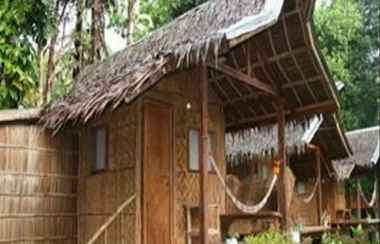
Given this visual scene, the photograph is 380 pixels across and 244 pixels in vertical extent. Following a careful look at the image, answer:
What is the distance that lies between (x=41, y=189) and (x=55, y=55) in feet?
25.1

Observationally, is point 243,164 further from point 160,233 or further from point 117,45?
point 117,45

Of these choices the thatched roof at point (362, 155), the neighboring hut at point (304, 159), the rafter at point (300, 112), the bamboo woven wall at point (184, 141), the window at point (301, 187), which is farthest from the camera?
the thatched roof at point (362, 155)

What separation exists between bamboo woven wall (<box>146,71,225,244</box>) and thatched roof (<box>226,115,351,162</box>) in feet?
10.8

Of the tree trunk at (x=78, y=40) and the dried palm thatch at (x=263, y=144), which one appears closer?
the dried palm thatch at (x=263, y=144)

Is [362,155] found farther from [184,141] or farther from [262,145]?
[184,141]

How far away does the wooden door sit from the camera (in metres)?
8.28

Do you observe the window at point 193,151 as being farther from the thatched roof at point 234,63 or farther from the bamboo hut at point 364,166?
the bamboo hut at point 364,166

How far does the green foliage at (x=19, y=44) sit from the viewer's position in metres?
10.5

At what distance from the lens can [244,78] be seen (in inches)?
316

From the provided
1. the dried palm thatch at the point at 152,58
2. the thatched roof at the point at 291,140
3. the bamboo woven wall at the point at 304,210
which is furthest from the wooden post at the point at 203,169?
the bamboo woven wall at the point at 304,210

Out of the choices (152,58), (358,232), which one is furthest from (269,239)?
(358,232)

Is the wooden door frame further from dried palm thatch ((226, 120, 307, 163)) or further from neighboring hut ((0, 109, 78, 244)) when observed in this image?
dried palm thatch ((226, 120, 307, 163))

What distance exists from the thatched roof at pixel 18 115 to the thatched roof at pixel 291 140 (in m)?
5.17

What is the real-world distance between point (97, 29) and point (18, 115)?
633cm
